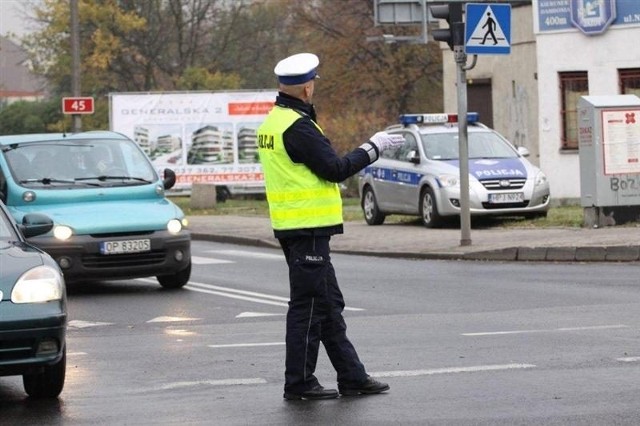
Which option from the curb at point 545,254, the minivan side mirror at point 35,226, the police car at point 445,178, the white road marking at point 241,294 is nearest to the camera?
the minivan side mirror at point 35,226

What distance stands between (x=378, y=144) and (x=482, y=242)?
12636mm

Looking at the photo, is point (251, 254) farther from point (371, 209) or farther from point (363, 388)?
point (363, 388)

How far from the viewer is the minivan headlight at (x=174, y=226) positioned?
1655 centimetres

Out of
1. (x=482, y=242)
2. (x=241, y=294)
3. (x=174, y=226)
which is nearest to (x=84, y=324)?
(x=241, y=294)

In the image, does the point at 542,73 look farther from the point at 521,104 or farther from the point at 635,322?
the point at 635,322

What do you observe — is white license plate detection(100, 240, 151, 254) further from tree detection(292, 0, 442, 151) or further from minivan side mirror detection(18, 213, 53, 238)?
tree detection(292, 0, 442, 151)

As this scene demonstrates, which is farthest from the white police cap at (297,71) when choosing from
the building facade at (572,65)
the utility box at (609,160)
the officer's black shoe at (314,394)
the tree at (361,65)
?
the tree at (361,65)

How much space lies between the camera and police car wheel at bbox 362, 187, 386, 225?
28.0m

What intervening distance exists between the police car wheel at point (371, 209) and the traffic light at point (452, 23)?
7392 mm

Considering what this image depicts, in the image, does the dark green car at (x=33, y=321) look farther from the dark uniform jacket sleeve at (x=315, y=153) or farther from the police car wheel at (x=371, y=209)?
the police car wheel at (x=371, y=209)

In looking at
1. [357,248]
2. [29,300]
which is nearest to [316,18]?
[357,248]

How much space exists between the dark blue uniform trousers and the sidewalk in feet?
33.4

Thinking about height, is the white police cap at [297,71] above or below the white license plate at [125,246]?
above

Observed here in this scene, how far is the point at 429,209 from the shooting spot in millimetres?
25812
